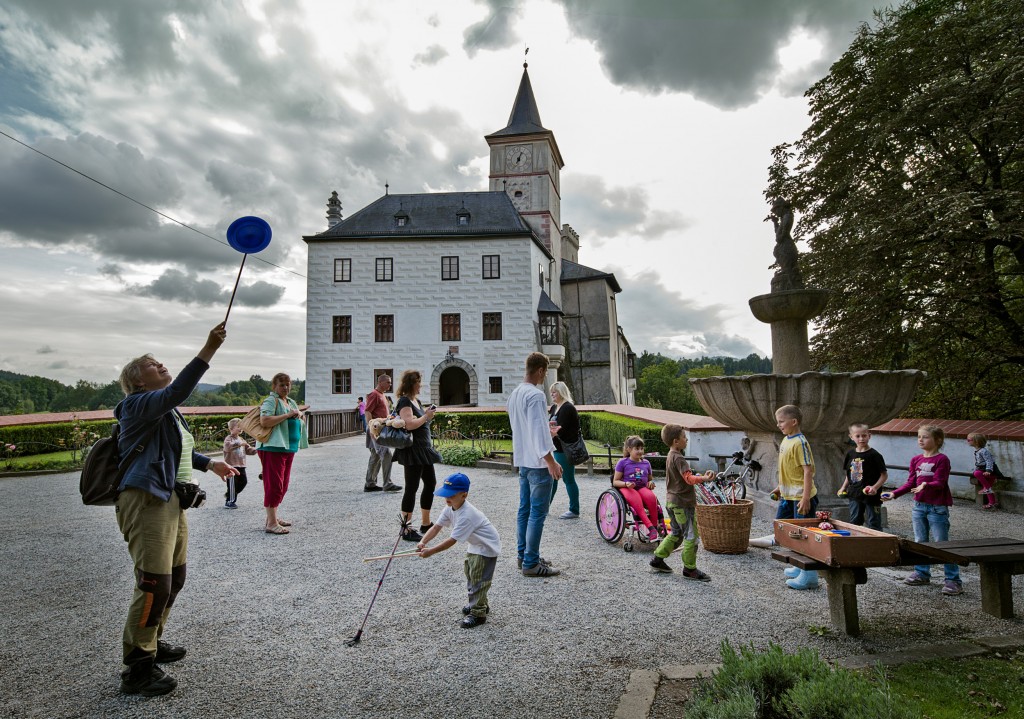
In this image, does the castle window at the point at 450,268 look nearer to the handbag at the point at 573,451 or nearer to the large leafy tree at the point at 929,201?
the large leafy tree at the point at 929,201

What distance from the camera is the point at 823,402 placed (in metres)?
7.63

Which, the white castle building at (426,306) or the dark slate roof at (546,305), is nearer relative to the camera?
the white castle building at (426,306)

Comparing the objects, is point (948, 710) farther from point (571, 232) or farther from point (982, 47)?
point (571, 232)

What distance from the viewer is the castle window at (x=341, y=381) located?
1398 inches

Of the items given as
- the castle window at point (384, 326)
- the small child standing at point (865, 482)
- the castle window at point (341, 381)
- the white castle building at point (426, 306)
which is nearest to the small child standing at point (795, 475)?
the small child standing at point (865, 482)

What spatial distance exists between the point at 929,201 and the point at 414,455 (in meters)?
12.5

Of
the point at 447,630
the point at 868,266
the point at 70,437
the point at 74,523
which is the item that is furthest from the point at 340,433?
the point at 447,630

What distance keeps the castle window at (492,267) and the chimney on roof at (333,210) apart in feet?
38.7

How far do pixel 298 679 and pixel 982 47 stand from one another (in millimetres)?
17668

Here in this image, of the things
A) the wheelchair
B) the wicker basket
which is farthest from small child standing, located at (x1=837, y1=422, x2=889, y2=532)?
the wheelchair

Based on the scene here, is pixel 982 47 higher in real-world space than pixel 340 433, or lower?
higher

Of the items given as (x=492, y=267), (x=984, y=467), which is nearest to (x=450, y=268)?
(x=492, y=267)

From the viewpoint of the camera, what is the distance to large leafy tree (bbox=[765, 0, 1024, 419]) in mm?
12734

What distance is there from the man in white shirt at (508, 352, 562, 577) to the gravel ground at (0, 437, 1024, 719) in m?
0.25
